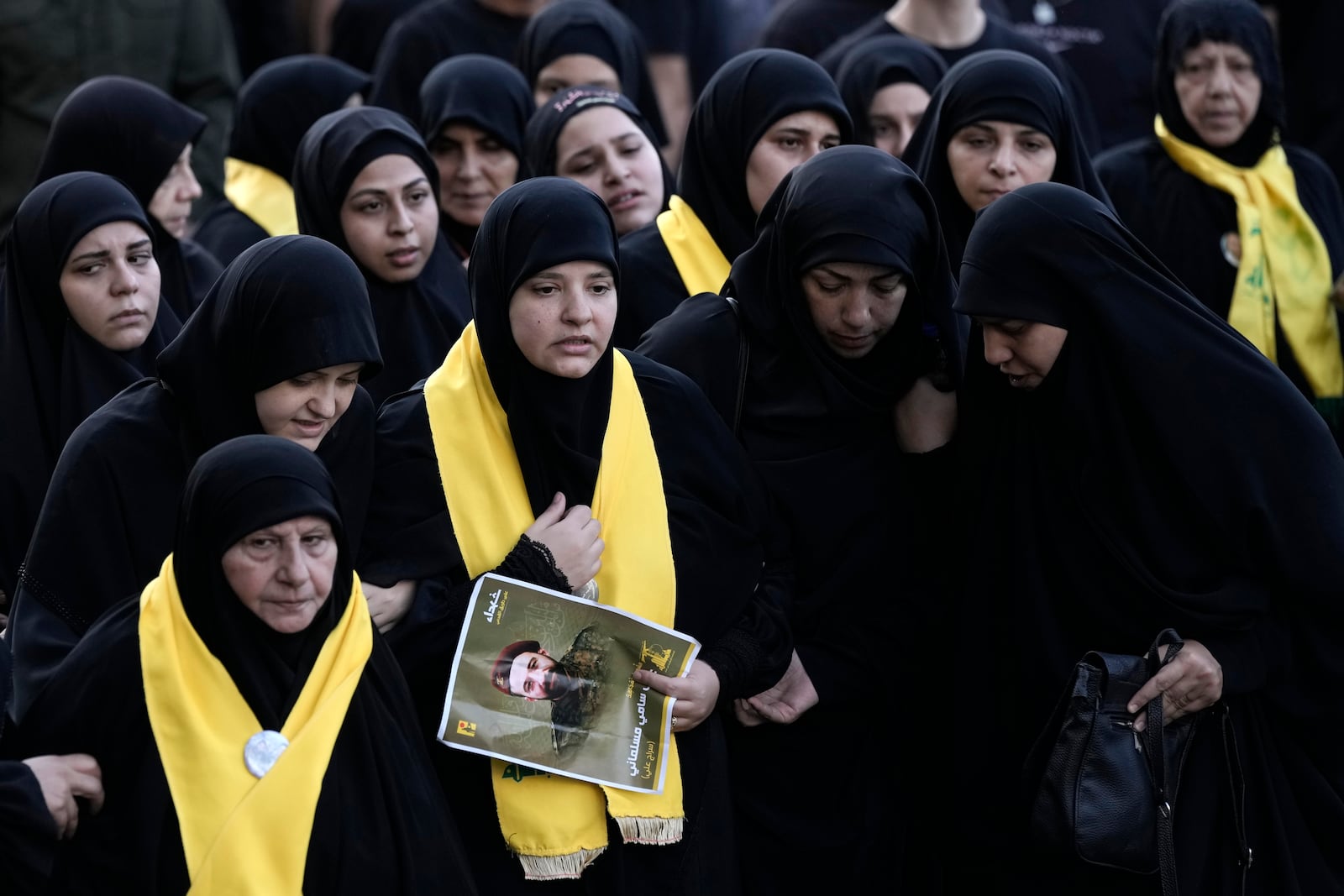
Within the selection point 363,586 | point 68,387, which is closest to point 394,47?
point 68,387

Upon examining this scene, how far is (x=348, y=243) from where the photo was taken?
17.0 feet

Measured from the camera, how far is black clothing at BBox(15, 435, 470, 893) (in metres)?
3.42

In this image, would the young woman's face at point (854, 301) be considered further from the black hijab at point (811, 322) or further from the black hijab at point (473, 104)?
the black hijab at point (473, 104)

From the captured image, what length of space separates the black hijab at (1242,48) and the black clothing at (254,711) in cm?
365

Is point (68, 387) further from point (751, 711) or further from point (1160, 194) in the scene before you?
point (1160, 194)

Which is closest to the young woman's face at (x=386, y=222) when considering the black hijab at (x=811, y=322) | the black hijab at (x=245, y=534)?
the black hijab at (x=811, y=322)

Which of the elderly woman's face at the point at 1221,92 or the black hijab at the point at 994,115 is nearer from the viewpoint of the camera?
the black hijab at the point at 994,115

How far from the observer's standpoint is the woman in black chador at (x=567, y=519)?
3.86m

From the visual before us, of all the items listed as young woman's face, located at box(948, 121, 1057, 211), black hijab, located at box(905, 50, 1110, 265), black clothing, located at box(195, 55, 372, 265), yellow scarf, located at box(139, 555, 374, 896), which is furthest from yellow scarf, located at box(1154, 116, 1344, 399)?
yellow scarf, located at box(139, 555, 374, 896)

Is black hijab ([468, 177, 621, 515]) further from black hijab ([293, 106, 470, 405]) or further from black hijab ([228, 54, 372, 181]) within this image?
black hijab ([228, 54, 372, 181])

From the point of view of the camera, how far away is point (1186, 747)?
3906 millimetres

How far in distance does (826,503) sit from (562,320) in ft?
2.72

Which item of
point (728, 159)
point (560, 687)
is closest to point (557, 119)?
point (728, 159)

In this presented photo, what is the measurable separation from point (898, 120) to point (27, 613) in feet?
11.7
